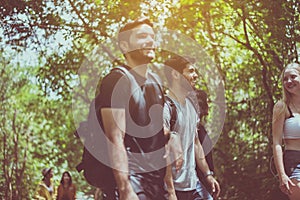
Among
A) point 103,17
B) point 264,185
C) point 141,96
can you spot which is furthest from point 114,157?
point 103,17

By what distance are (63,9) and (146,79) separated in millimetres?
9251

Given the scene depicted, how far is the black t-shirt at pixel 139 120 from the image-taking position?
126 inches

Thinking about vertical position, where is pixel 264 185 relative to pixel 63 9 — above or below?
below

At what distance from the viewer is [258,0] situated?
1034 cm

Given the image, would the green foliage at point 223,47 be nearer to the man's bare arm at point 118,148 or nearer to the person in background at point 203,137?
the person in background at point 203,137

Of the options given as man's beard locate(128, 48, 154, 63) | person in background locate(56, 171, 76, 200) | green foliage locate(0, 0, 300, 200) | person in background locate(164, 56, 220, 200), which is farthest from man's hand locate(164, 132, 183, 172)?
person in background locate(56, 171, 76, 200)

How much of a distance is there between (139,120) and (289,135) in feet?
6.10

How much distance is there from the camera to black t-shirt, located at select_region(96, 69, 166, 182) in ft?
10.5

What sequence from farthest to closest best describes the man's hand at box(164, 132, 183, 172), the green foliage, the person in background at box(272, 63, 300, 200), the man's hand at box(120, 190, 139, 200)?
the green foliage, the person in background at box(272, 63, 300, 200), the man's hand at box(164, 132, 183, 172), the man's hand at box(120, 190, 139, 200)

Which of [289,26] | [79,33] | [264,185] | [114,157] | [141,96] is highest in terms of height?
[79,33]

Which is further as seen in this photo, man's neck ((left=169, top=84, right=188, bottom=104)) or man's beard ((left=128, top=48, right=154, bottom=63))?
man's neck ((left=169, top=84, right=188, bottom=104))

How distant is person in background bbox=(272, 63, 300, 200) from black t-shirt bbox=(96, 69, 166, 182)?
1608mm

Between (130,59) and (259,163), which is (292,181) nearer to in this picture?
(130,59)

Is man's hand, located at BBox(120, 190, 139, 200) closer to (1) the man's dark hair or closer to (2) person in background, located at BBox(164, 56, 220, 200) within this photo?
(2) person in background, located at BBox(164, 56, 220, 200)
